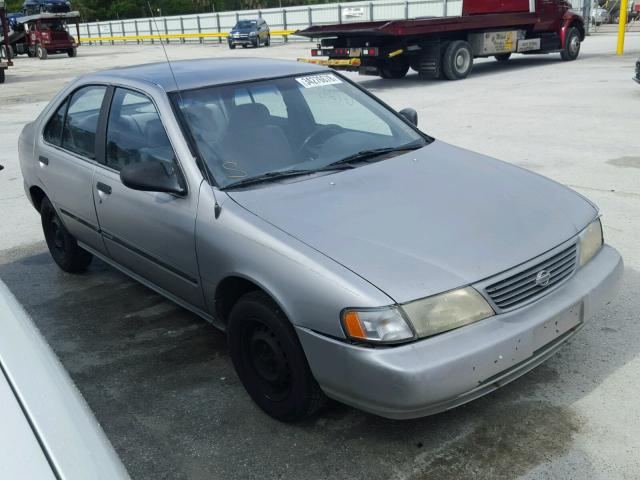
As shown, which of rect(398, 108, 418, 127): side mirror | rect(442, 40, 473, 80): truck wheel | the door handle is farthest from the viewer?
rect(442, 40, 473, 80): truck wheel

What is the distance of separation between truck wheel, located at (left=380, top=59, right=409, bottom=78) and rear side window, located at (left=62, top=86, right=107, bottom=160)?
1216 cm

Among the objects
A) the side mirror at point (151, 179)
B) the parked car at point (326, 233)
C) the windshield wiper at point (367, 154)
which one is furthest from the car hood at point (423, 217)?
the side mirror at point (151, 179)

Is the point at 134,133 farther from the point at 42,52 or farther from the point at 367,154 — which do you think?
the point at 42,52

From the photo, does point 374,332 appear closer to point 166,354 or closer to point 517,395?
point 517,395

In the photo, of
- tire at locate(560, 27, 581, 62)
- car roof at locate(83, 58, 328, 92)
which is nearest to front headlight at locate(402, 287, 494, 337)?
car roof at locate(83, 58, 328, 92)

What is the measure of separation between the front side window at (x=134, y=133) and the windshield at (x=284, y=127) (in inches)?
7.8

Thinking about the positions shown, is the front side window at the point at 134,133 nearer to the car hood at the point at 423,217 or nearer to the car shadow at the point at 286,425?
the car hood at the point at 423,217

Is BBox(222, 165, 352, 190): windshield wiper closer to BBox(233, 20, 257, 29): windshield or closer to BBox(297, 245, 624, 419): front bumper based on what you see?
BBox(297, 245, 624, 419): front bumper

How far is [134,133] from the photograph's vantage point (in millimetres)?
4059

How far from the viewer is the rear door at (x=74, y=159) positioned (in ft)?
14.6

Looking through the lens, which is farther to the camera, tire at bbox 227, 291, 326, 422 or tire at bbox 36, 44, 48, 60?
tire at bbox 36, 44, 48, 60

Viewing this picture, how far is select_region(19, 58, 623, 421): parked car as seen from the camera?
266 centimetres

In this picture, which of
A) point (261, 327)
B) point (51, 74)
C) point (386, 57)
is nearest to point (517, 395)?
point (261, 327)

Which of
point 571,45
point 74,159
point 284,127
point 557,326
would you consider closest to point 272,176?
point 284,127
